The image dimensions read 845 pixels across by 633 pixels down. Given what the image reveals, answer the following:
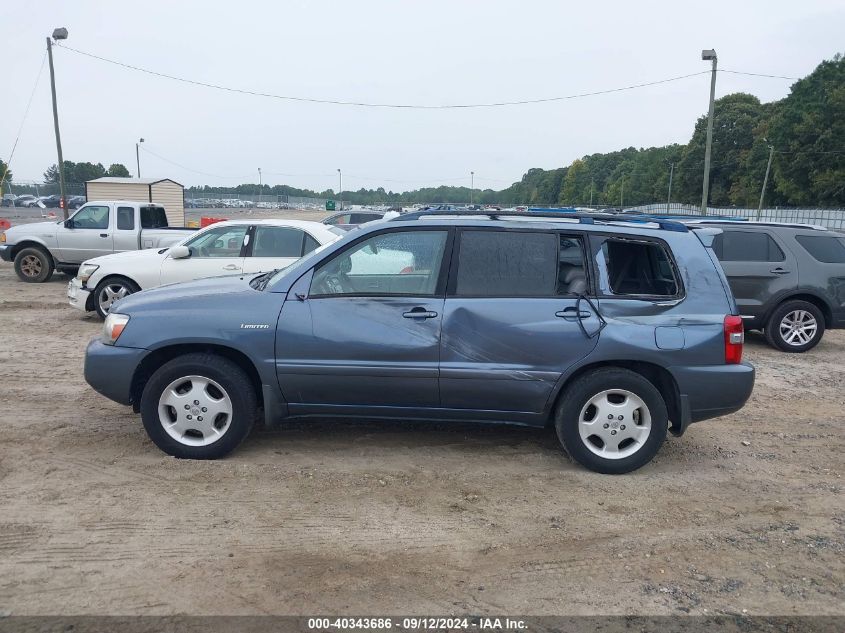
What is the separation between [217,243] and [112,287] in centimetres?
186

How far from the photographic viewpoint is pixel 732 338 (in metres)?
4.63

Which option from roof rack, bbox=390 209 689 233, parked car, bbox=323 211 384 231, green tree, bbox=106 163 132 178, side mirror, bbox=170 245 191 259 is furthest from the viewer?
green tree, bbox=106 163 132 178

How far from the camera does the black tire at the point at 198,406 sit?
466 cm

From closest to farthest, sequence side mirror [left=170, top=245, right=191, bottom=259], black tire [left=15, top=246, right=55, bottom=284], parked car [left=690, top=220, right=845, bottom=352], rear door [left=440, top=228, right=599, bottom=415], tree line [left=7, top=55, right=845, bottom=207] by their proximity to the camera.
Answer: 1. rear door [left=440, top=228, right=599, bottom=415]
2. side mirror [left=170, top=245, right=191, bottom=259]
3. parked car [left=690, top=220, right=845, bottom=352]
4. black tire [left=15, top=246, right=55, bottom=284]
5. tree line [left=7, top=55, right=845, bottom=207]

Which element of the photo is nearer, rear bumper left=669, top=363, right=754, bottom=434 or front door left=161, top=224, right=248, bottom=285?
rear bumper left=669, top=363, right=754, bottom=434

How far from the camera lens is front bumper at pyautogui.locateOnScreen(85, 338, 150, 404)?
4727 mm

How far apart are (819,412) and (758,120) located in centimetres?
7703

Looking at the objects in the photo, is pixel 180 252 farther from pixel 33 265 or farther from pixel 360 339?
pixel 33 265

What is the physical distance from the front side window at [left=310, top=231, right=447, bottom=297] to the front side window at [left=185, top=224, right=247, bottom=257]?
15.3 ft

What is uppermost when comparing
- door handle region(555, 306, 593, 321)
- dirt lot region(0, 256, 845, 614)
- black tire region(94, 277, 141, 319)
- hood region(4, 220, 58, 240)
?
hood region(4, 220, 58, 240)

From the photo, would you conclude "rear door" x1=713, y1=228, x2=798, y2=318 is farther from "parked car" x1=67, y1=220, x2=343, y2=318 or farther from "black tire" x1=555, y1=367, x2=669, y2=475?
"parked car" x1=67, y1=220, x2=343, y2=318

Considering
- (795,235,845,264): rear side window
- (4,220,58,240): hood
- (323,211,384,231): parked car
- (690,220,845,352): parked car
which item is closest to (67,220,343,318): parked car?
(4,220,58,240): hood

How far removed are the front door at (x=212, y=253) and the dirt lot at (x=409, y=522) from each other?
328 centimetres

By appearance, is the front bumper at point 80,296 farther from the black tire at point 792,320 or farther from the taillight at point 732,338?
the black tire at point 792,320
